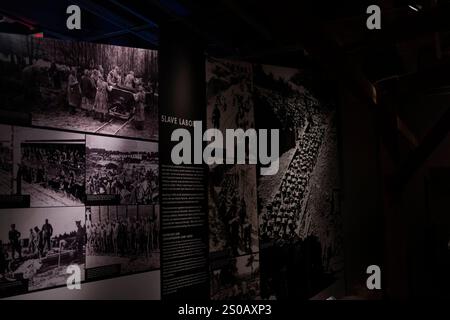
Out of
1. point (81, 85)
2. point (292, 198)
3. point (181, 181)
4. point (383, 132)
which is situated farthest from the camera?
point (292, 198)

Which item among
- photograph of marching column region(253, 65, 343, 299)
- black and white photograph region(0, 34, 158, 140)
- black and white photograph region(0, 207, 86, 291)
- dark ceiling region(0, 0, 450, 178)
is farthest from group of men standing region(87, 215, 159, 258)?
dark ceiling region(0, 0, 450, 178)

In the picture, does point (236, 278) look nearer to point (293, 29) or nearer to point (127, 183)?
point (127, 183)

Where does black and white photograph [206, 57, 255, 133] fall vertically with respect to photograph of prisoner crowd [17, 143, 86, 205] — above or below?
above

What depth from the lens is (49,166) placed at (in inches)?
135

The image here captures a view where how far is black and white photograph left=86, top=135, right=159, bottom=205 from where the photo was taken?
12.1 ft

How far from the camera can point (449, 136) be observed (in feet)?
24.2

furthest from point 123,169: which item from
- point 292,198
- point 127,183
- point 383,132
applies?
point 383,132

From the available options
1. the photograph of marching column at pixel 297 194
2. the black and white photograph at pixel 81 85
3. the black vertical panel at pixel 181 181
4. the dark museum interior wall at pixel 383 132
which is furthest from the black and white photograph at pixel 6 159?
the photograph of marching column at pixel 297 194

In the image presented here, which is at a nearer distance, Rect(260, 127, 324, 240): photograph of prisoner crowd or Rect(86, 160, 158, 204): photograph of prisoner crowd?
Rect(86, 160, 158, 204): photograph of prisoner crowd

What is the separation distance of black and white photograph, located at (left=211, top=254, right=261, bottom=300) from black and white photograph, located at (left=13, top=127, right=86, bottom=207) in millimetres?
1679

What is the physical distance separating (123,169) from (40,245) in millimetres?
986

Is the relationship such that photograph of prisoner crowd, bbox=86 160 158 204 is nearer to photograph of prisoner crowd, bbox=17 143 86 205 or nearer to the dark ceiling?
photograph of prisoner crowd, bbox=17 143 86 205
